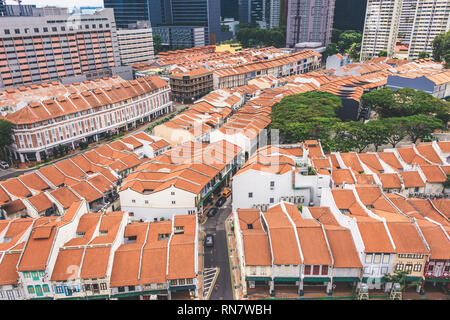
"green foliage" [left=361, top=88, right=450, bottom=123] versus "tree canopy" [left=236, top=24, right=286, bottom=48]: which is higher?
"tree canopy" [left=236, top=24, right=286, bottom=48]

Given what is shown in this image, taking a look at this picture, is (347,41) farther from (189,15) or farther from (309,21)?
(189,15)

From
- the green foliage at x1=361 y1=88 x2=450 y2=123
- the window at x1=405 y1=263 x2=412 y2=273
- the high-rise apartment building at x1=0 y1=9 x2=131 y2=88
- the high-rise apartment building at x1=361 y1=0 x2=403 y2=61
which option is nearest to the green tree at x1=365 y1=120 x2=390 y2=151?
the green foliage at x1=361 y1=88 x2=450 y2=123

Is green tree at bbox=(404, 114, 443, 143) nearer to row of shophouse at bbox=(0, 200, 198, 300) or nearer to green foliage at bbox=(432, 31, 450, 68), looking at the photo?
row of shophouse at bbox=(0, 200, 198, 300)

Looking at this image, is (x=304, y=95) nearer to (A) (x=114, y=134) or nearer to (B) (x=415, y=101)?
(B) (x=415, y=101)

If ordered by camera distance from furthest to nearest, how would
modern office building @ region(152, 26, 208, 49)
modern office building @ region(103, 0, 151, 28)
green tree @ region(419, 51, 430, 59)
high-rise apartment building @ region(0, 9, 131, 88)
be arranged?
modern office building @ region(103, 0, 151, 28) → modern office building @ region(152, 26, 208, 49) → green tree @ region(419, 51, 430, 59) → high-rise apartment building @ region(0, 9, 131, 88)

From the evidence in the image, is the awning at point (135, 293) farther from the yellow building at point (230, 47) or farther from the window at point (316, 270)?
the yellow building at point (230, 47)

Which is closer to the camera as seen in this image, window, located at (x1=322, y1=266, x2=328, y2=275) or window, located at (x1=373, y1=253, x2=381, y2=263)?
window, located at (x1=373, y1=253, x2=381, y2=263)

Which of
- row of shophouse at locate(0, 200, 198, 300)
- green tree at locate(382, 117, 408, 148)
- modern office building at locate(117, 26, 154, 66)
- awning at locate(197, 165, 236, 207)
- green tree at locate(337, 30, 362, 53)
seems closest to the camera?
row of shophouse at locate(0, 200, 198, 300)

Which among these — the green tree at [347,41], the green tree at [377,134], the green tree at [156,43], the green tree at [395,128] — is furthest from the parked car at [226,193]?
the green tree at [156,43]
